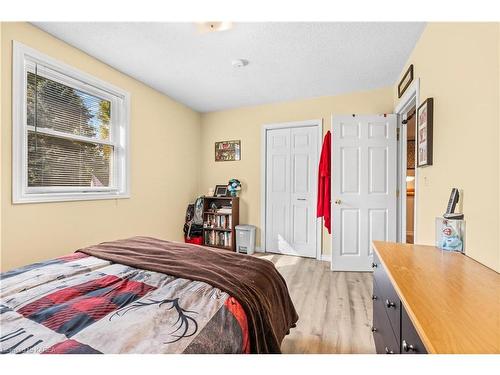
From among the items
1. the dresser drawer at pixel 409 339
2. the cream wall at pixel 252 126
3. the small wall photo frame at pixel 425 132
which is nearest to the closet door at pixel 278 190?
the cream wall at pixel 252 126

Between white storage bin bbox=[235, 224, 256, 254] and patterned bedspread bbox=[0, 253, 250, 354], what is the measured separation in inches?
101

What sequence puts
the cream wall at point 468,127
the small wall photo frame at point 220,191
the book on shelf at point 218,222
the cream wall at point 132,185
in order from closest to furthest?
the cream wall at point 468,127
the cream wall at point 132,185
the book on shelf at point 218,222
the small wall photo frame at point 220,191

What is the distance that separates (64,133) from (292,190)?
9.80ft

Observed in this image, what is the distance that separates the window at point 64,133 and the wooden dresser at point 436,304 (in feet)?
8.86

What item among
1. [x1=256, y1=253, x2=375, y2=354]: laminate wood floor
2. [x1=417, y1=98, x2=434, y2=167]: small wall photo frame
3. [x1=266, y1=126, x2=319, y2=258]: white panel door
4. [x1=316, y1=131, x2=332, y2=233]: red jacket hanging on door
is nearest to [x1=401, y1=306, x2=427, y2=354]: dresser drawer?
[x1=256, y1=253, x2=375, y2=354]: laminate wood floor

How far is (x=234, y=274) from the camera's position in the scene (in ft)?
4.36

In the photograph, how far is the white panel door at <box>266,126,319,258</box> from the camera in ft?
12.1

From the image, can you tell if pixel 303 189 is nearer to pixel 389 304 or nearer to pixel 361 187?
pixel 361 187

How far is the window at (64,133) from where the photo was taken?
1960mm

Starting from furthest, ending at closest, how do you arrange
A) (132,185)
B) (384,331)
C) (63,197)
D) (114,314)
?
(132,185), (63,197), (384,331), (114,314)

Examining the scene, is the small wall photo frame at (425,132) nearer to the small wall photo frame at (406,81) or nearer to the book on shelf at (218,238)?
the small wall photo frame at (406,81)

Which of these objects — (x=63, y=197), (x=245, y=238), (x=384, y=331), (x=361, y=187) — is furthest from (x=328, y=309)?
(x=63, y=197)

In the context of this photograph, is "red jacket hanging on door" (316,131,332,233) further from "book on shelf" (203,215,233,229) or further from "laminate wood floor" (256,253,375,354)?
"book on shelf" (203,215,233,229)

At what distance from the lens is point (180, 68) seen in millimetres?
2758
